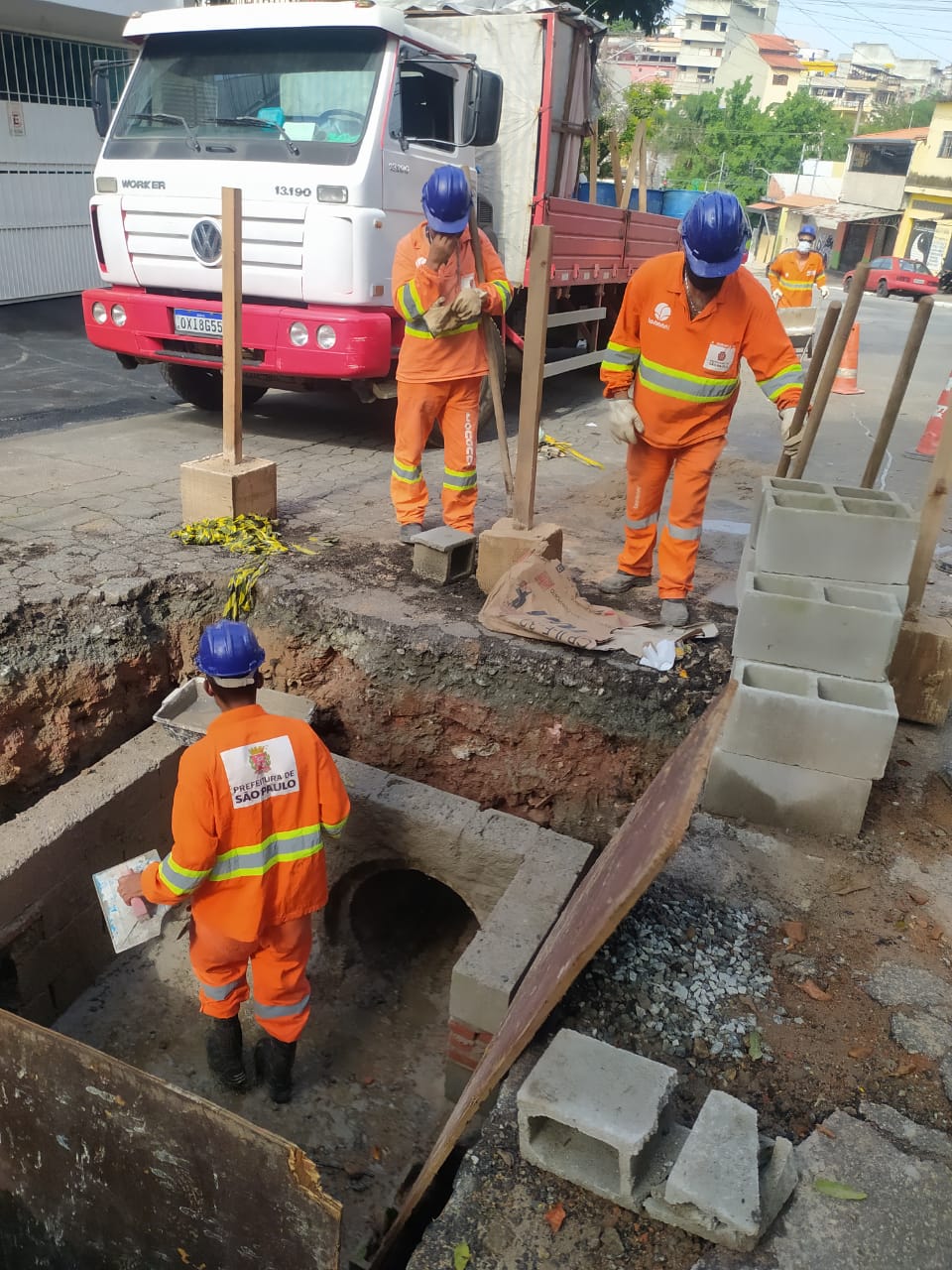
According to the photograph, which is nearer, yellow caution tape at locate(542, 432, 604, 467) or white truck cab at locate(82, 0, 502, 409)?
white truck cab at locate(82, 0, 502, 409)

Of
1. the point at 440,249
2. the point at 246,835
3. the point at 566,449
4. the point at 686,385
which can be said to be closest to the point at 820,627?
the point at 686,385

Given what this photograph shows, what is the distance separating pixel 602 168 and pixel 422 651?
39.5 ft

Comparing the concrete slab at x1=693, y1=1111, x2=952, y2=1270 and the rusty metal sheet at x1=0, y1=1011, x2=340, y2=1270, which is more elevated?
the concrete slab at x1=693, y1=1111, x2=952, y2=1270

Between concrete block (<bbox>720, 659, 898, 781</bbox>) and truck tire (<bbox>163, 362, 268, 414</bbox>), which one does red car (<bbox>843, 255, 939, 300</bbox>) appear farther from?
concrete block (<bbox>720, 659, 898, 781</bbox>)

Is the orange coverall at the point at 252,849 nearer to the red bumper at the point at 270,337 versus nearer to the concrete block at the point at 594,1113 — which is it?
the concrete block at the point at 594,1113

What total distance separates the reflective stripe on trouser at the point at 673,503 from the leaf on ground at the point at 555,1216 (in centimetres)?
284

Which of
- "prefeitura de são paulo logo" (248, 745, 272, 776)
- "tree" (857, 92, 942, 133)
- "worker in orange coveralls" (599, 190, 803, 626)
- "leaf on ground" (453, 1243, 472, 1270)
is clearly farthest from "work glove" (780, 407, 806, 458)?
"tree" (857, 92, 942, 133)

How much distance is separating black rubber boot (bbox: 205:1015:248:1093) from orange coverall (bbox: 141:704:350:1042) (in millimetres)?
169

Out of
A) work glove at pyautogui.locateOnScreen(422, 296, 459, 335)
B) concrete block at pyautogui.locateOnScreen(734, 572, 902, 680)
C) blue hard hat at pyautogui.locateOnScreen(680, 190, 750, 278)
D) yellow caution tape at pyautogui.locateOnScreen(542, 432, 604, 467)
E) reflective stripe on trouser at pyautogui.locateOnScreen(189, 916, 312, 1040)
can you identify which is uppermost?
blue hard hat at pyautogui.locateOnScreen(680, 190, 750, 278)

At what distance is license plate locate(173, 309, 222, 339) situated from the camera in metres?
5.88

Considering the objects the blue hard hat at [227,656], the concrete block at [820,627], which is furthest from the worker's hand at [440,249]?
the blue hard hat at [227,656]

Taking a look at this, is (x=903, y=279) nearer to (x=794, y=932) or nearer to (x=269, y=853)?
(x=794, y=932)

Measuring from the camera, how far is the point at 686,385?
388 cm

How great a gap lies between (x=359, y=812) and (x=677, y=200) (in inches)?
427
